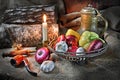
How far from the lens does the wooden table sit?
3.96 feet

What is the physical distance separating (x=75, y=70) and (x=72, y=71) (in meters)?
0.02

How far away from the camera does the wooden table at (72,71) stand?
1.21 metres

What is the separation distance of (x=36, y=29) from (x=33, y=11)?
179 millimetres

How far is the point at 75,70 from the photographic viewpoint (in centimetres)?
127

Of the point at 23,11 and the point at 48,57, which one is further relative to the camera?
the point at 23,11

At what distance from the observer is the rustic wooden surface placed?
121cm

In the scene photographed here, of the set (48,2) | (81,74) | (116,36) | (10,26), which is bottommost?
(81,74)

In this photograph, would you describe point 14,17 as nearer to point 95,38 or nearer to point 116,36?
point 95,38

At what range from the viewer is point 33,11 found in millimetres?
1654

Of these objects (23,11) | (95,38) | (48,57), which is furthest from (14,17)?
(95,38)

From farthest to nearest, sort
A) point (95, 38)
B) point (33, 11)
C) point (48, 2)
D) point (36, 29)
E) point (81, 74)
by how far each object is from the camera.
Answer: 1. point (48, 2)
2. point (33, 11)
3. point (36, 29)
4. point (95, 38)
5. point (81, 74)

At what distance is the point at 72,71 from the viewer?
1261mm

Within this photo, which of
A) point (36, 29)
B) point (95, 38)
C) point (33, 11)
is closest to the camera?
point (95, 38)

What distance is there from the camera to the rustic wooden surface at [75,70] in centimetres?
121
